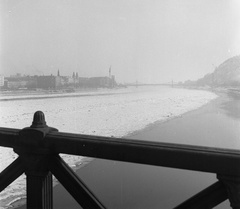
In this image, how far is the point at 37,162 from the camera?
4.12 ft

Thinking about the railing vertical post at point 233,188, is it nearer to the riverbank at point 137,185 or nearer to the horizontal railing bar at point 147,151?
the horizontal railing bar at point 147,151

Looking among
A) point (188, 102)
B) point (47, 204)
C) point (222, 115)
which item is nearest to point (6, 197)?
point (47, 204)

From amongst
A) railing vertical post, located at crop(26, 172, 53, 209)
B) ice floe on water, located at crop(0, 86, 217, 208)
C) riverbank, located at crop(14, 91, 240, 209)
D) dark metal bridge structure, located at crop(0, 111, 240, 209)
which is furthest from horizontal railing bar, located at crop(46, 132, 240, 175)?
ice floe on water, located at crop(0, 86, 217, 208)

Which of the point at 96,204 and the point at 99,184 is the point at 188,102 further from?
the point at 96,204

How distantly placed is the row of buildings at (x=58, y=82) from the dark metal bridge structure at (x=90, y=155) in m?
2.94

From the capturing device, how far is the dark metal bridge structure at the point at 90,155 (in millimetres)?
956

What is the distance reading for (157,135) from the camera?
768 cm

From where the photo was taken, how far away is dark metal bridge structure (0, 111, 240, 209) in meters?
0.96

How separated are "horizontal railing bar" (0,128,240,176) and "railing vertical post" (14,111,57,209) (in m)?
0.03

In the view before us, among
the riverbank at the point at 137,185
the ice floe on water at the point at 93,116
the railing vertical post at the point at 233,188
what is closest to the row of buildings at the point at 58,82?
the ice floe on water at the point at 93,116

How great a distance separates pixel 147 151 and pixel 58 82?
4162 mm

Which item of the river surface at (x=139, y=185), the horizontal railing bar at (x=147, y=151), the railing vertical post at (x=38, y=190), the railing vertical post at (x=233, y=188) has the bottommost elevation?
the river surface at (x=139, y=185)

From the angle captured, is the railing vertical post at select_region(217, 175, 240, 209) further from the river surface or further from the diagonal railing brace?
the river surface

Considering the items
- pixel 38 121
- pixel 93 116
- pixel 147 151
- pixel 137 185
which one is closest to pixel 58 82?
pixel 137 185
